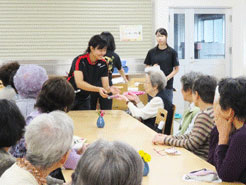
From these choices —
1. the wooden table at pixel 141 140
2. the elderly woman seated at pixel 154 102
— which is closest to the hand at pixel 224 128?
the wooden table at pixel 141 140

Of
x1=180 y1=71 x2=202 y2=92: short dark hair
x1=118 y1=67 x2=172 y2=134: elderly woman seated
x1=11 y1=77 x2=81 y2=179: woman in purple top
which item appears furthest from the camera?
x1=118 y1=67 x2=172 y2=134: elderly woman seated

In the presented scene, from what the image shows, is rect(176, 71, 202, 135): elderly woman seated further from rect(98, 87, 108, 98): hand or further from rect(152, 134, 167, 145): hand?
rect(98, 87, 108, 98): hand

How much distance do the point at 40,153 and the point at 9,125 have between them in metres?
0.41

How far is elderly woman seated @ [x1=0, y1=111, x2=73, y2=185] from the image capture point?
61.8 inches

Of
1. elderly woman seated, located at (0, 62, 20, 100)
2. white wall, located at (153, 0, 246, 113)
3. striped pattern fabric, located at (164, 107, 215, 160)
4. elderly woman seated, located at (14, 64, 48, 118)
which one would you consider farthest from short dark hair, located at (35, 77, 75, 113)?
white wall, located at (153, 0, 246, 113)

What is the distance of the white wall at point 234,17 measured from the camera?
24.6ft

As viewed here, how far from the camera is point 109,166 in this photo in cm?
115

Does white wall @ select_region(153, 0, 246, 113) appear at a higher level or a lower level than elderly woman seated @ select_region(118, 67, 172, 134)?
higher

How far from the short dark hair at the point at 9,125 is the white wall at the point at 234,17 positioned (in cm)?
591

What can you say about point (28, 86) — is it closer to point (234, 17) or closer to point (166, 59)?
point (166, 59)

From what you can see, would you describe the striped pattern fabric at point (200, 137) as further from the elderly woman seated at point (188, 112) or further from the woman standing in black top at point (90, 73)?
the woman standing in black top at point (90, 73)

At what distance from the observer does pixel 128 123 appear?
3.75m

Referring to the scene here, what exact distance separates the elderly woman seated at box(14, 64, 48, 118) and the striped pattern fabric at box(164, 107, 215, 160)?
1.15 metres

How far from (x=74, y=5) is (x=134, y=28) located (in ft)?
4.48
